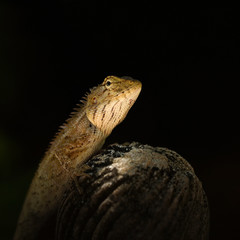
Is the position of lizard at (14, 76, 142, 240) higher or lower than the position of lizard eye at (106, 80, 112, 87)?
lower

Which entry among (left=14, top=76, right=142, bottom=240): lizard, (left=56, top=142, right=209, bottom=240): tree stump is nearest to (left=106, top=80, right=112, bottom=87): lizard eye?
(left=14, top=76, right=142, bottom=240): lizard

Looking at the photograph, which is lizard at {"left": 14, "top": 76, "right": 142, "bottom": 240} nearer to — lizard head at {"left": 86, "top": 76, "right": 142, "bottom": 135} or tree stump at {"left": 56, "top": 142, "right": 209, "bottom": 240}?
lizard head at {"left": 86, "top": 76, "right": 142, "bottom": 135}

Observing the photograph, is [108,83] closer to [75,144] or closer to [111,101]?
[111,101]

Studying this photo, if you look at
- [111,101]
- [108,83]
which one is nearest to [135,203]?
[111,101]

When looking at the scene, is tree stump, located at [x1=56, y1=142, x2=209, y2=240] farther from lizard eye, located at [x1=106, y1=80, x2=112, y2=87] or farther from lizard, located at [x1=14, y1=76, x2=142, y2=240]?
lizard eye, located at [x1=106, y1=80, x2=112, y2=87]

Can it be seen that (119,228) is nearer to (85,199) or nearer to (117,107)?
(85,199)

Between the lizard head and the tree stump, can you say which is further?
the lizard head

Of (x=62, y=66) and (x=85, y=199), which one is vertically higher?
(x=62, y=66)

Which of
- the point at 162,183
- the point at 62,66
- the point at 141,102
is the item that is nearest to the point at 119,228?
the point at 162,183
